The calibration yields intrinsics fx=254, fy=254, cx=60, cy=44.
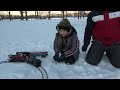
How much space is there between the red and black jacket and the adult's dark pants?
7 cm

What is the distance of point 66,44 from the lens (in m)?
3.84

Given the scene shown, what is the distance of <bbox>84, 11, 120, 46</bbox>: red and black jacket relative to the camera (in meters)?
3.53

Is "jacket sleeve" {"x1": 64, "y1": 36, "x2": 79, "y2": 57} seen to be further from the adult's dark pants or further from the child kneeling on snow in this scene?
the adult's dark pants

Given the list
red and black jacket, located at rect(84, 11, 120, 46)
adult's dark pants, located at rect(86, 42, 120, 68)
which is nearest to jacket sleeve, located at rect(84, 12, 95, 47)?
red and black jacket, located at rect(84, 11, 120, 46)

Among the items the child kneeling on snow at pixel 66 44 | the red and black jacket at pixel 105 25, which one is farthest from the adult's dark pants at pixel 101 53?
the child kneeling on snow at pixel 66 44

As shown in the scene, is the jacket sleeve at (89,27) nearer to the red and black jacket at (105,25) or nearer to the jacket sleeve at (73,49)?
the red and black jacket at (105,25)

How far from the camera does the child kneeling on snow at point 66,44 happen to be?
3.67 metres

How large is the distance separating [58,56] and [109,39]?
0.77m

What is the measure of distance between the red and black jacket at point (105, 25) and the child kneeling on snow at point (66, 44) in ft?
1.00

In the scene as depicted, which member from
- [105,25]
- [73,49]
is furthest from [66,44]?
[105,25]

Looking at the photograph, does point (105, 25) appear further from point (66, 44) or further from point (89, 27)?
point (66, 44)

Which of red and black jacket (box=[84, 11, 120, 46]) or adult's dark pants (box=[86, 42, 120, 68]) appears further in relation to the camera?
adult's dark pants (box=[86, 42, 120, 68])
